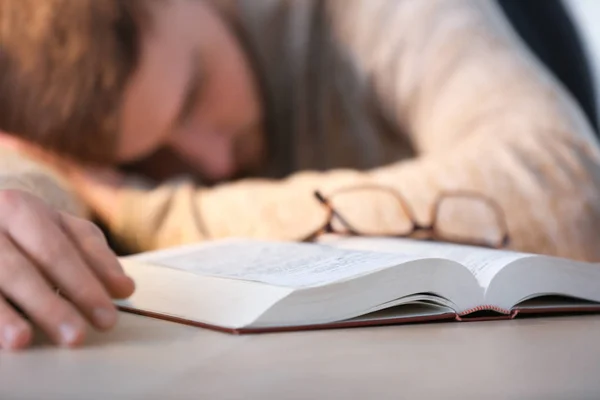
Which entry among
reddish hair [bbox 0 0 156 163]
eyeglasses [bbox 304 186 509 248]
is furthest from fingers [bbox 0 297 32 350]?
reddish hair [bbox 0 0 156 163]

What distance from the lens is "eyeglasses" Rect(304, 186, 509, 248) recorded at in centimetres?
62

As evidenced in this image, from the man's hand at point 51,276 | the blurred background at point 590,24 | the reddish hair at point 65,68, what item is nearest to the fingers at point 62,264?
the man's hand at point 51,276

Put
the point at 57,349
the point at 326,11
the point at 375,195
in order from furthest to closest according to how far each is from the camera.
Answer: the point at 326,11
the point at 375,195
the point at 57,349

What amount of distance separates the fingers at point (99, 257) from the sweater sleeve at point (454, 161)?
1.01ft

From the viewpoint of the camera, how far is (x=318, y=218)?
26.5 inches

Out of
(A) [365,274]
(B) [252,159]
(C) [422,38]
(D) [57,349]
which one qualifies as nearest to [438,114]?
(C) [422,38]

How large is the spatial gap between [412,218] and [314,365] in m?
0.35

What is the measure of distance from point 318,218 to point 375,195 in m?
0.06

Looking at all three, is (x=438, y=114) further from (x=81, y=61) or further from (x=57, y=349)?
(x=57, y=349)

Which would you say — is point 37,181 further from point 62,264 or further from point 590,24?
point 590,24

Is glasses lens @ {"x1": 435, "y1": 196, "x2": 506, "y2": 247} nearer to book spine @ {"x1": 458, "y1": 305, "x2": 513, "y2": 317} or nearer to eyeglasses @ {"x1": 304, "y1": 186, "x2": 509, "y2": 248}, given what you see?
eyeglasses @ {"x1": 304, "y1": 186, "x2": 509, "y2": 248}

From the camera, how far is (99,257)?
35cm

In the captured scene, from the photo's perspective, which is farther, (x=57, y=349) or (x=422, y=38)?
(x=422, y=38)

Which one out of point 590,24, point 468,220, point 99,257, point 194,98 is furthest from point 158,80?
point 590,24
